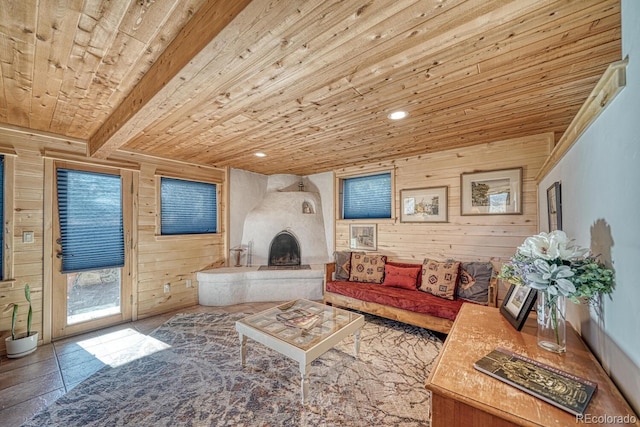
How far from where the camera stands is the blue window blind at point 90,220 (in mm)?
2846

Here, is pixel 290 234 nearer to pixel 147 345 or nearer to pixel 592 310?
pixel 147 345

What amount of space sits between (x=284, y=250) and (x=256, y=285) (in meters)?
0.79

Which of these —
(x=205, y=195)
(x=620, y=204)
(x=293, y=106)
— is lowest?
(x=620, y=204)

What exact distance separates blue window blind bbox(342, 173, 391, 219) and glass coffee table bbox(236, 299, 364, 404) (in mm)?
2025

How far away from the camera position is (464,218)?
127 inches

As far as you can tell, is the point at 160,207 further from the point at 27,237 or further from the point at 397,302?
the point at 397,302

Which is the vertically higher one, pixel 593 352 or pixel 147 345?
pixel 593 352

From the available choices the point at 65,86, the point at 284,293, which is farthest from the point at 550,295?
the point at 284,293

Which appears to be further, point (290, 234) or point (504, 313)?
point (290, 234)

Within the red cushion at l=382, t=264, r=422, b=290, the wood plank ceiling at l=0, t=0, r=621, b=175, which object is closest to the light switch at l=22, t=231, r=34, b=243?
the wood plank ceiling at l=0, t=0, r=621, b=175

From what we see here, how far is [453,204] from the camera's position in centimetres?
332

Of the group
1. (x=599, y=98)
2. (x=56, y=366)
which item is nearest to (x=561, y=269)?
(x=599, y=98)

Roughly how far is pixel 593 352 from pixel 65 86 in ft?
11.5

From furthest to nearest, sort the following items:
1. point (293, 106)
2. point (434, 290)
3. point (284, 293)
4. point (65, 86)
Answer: point (284, 293) → point (434, 290) → point (293, 106) → point (65, 86)
